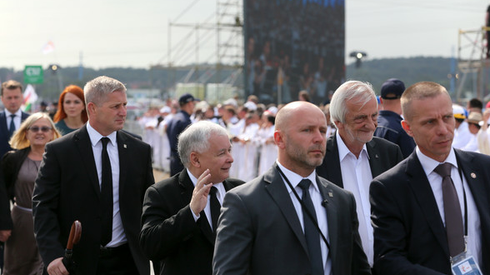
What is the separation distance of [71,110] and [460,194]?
4.61 m

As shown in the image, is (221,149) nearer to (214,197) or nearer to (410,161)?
(214,197)

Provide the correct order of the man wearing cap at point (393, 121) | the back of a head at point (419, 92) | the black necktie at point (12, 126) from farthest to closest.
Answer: the black necktie at point (12, 126) < the man wearing cap at point (393, 121) < the back of a head at point (419, 92)

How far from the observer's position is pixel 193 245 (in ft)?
13.3

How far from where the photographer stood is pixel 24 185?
6.48 m

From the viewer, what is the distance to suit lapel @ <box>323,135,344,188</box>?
170 inches

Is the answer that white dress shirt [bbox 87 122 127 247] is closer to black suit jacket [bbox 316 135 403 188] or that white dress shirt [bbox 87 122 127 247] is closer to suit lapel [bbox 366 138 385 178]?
black suit jacket [bbox 316 135 403 188]

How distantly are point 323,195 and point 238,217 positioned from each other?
0.45m

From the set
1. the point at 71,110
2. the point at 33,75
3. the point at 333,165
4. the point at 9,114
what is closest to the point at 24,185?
the point at 71,110

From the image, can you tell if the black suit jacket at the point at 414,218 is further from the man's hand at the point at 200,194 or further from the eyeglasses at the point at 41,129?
the eyeglasses at the point at 41,129

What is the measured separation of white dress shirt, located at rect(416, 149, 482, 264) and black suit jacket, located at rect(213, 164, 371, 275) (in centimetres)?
56

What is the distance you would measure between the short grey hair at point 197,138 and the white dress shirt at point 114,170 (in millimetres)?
897

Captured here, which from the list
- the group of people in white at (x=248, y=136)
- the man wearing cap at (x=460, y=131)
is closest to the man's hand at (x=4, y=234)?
the group of people in white at (x=248, y=136)

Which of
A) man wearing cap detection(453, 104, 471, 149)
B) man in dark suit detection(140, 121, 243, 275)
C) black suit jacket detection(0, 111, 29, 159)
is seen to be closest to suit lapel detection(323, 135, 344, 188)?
man in dark suit detection(140, 121, 243, 275)

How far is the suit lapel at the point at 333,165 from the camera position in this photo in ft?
A: 14.1
